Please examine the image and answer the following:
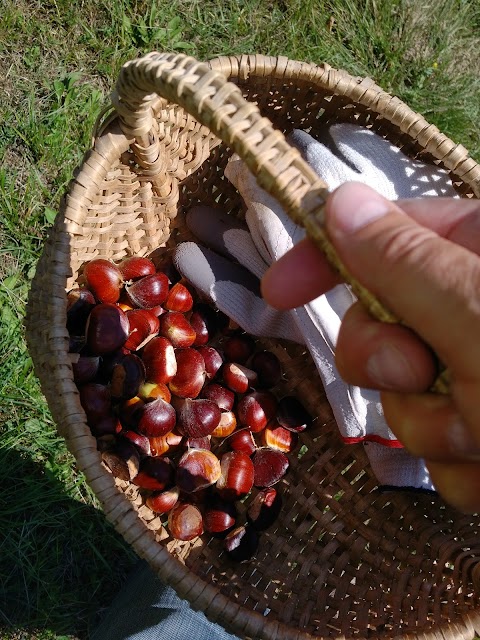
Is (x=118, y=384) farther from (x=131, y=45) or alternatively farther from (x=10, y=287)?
(x=131, y=45)

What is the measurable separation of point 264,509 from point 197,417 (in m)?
0.29

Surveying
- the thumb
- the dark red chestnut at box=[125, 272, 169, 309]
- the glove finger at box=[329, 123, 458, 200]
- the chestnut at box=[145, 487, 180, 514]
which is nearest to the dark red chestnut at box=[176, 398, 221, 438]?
the chestnut at box=[145, 487, 180, 514]

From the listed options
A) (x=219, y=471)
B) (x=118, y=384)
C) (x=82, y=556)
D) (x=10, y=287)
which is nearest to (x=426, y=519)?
(x=219, y=471)

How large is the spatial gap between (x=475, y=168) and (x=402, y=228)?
77cm

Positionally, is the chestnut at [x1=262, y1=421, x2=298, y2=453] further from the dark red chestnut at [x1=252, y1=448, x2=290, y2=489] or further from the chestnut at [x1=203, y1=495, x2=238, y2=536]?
the chestnut at [x1=203, y1=495, x2=238, y2=536]

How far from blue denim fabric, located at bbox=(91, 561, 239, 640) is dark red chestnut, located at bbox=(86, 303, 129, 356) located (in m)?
0.69

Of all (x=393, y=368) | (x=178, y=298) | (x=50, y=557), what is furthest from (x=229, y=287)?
(x=50, y=557)

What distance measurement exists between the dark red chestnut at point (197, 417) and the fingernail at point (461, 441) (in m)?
0.79

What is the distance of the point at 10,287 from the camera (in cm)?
193

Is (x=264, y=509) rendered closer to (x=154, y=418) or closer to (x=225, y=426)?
(x=225, y=426)

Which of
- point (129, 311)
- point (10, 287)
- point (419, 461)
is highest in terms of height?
point (419, 461)

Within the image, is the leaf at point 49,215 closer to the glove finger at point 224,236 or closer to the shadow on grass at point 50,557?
the glove finger at point 224,236

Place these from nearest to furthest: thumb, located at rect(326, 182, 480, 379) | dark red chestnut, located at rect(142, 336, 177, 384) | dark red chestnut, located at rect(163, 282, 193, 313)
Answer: thumb, located at rect(326, 182, 480, 379), dark red chestnut, located at rect(142, 336, 177, 384), dark red chestnut, located at rect(163, 282, 193, 313)

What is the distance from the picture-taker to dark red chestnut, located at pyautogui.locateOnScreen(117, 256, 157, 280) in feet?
5.06
